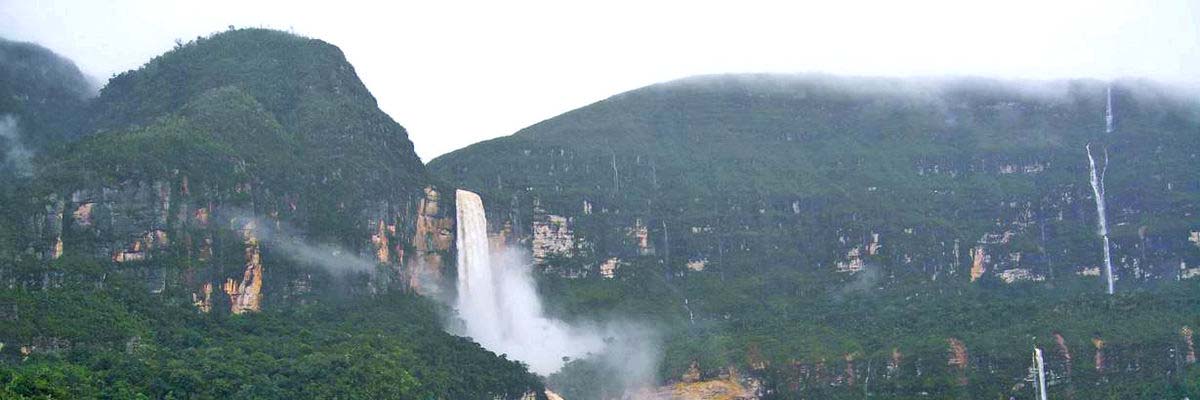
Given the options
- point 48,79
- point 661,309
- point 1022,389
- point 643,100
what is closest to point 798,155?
point 643,100

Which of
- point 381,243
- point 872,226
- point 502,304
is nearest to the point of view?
point 381,243

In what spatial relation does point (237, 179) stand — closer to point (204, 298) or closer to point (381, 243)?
point (204, 298)

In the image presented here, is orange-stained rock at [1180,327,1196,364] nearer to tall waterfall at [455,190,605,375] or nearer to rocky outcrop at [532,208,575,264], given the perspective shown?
tall waterfall at [455,190,605,375]

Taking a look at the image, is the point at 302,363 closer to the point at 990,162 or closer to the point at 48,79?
the point at 48,79

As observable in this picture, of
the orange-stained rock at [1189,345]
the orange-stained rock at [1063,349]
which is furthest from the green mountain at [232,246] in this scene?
the orange-stained rock at [1189,345]

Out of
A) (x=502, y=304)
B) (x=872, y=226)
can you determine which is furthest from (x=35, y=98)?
(x=872, y=226)

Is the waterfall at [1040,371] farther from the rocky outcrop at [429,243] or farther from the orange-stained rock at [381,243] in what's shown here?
the orange-stained rock at [381,243]
